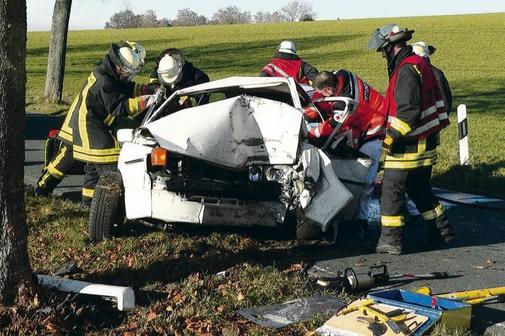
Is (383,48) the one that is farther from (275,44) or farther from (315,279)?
(275,44)

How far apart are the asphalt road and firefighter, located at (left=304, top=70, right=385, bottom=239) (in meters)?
0.52

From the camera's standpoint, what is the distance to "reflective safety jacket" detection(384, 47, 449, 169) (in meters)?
6.57

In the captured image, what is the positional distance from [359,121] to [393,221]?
114 cm

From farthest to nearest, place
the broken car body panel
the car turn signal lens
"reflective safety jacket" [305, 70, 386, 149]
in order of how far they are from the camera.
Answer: "reflective safety jacket" [305, 70, 386, 149], the broken car body panel, the car turn signal lens

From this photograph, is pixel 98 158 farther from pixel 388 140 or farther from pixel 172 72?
pixel 388 140

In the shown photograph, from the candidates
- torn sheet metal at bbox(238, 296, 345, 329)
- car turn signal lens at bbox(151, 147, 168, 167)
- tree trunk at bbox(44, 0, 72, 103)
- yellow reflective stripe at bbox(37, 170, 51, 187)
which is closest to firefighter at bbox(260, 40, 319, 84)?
yellow reflective stripe at bbox(37, 170, 51, 187)

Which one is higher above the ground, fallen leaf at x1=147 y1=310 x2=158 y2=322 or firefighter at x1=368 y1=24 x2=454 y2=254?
firefighter at x1=368 y1=24 x2=454 y2=254

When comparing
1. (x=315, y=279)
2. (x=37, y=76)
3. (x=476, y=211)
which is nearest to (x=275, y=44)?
(x=37, y=76)

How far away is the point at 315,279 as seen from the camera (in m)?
5.75

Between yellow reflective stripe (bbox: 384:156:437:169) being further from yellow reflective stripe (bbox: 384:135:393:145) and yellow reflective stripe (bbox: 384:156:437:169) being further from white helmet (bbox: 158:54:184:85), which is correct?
white helmet (bbox: 158:54:184:85)

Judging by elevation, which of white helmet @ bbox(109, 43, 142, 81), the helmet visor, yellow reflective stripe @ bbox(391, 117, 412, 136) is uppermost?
the helmet visor

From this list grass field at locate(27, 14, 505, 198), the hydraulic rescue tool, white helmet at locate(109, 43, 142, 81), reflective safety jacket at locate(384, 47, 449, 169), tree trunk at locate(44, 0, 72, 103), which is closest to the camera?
the hydraulic rescue tool

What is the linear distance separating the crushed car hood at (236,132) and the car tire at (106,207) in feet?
2.10

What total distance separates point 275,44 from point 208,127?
1329 inches
